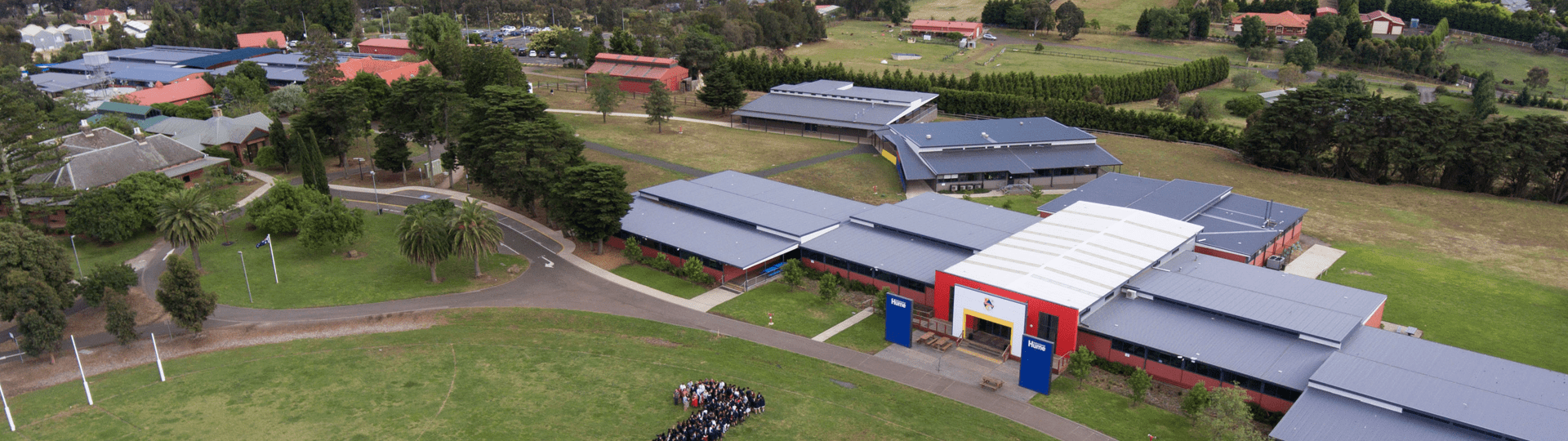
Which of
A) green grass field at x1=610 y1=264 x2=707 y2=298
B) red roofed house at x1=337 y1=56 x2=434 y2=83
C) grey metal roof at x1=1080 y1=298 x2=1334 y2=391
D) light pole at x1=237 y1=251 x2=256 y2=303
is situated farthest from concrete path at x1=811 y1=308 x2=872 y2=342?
red roofed house at x1=337 y1=56 x2=434 y2=83

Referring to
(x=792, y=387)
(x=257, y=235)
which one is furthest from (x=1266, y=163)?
(x=257, y=235)

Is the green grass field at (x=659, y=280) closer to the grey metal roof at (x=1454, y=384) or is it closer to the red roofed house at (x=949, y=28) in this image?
the grey metal roof at (x=1454, y=384)

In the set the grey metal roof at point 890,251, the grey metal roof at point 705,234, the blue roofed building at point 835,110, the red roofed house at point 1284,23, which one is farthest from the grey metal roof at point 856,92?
the red roofed house at point 1284,23

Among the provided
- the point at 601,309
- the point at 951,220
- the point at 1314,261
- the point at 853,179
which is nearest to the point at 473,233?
the point at 601,309

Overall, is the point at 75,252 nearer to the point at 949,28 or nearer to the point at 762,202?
the point at 762,202

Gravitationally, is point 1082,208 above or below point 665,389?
above

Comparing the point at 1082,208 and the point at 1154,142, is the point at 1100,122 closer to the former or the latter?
the point at 1154,142

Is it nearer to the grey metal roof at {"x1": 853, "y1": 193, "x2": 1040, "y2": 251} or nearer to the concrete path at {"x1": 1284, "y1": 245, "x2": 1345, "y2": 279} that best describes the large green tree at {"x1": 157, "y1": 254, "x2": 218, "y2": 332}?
the grey metal roof at {"x1": 853, "y1": 193, "x2": 1040, "y2": 251}
